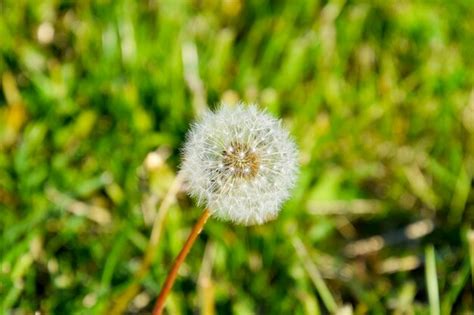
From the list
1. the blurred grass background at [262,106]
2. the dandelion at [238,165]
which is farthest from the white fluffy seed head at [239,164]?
the blurred grass background at [262,106]

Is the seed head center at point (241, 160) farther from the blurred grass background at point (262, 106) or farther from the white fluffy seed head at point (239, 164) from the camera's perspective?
the blurred grass background at point (262, 106)

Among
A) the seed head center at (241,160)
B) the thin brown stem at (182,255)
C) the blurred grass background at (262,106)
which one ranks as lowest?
the thin brown stem at (182,255)

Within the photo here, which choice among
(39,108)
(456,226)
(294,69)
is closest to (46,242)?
(39,108)

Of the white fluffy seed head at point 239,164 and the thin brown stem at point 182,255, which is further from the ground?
the white fluffy seed head at point 239,164

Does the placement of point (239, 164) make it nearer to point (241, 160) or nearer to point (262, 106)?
point (241, 160)

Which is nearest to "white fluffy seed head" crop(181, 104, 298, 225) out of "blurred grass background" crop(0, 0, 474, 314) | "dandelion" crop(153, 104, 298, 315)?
"dandelion" crop(153, 104, 298, 315)

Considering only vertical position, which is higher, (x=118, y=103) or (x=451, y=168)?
(x=118, y=103)

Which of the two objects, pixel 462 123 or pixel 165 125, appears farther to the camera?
pixel 462 123

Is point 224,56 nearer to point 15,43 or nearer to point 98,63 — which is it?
point 98,63
